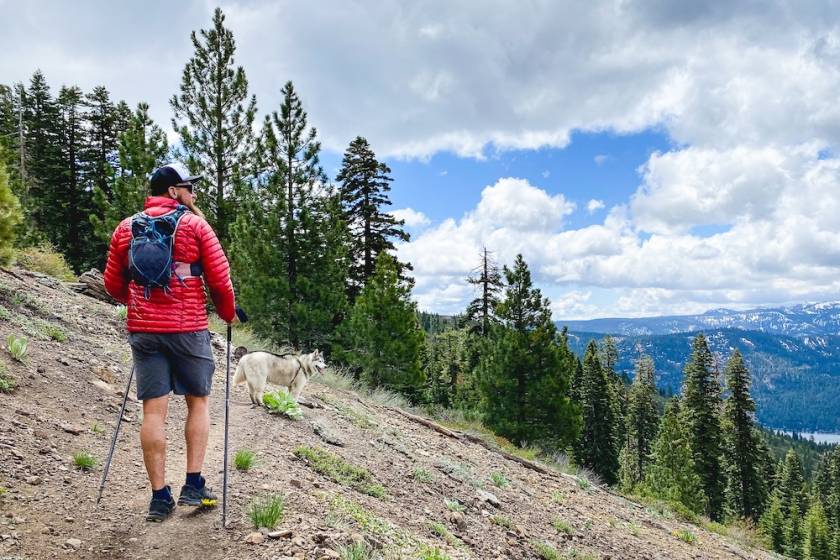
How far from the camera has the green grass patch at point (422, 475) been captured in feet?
24.1

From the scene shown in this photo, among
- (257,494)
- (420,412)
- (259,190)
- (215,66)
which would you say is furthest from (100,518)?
(215,66)

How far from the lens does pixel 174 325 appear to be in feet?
12.1

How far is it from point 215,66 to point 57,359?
1644 centimetres

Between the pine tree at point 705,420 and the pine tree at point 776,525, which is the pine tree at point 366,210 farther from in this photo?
the pine tree at point 776,525

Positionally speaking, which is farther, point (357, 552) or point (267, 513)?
point (267, 513)

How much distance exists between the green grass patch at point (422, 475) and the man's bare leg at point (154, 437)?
4233 millimetres

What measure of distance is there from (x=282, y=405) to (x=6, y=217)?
5.86m

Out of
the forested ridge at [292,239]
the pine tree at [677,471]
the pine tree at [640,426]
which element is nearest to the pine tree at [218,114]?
the forested ridge at [292,239]

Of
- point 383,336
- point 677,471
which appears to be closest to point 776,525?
point 677,471

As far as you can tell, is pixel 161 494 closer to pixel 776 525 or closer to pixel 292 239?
pixel 292 239

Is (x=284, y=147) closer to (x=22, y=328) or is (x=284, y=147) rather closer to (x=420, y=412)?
(x=420, y=412)

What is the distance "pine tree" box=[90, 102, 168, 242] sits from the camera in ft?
62.2

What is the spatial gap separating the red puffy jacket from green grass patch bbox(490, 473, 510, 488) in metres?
6.87

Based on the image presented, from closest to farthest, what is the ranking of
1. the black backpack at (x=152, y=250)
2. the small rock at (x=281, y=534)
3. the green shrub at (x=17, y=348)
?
1. the black backpack at (x=152, y=250)
2. the small rock at (x=281, y=534)
3. the green shrub at (x=17, y=348)
